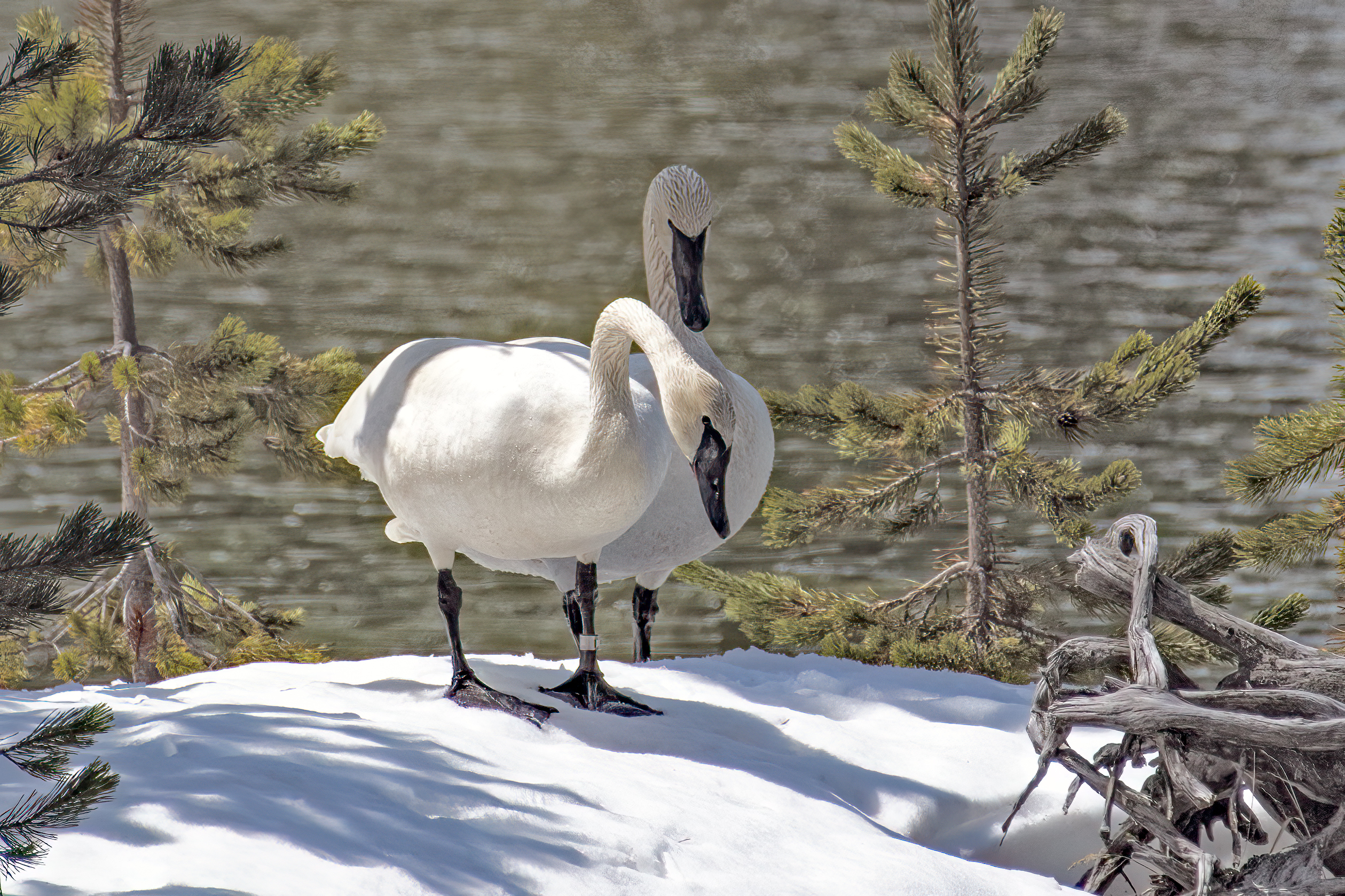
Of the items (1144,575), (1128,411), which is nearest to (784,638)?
(1128,411)

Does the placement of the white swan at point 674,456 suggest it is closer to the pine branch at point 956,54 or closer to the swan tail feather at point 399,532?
the swan tail feather at point 399,532

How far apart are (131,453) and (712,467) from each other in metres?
2.58

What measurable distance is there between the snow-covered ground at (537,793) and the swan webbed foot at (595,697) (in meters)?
0.05

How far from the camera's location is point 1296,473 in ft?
9.40

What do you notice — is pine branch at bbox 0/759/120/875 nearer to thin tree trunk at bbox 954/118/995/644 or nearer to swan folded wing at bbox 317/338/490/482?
swan folded wing at bbox 317/338/490/482

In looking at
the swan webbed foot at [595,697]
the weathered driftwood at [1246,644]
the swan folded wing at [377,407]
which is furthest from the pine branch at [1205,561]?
the swan folded wing at [377,407]

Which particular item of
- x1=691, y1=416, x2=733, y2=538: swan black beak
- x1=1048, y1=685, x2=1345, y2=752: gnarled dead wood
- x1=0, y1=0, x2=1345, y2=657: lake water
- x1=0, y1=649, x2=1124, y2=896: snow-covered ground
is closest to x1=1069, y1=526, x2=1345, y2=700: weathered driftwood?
x1=1048, y1=685, x2=1345, y2=752: gnarled dead wood

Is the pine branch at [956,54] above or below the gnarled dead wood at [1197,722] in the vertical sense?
above

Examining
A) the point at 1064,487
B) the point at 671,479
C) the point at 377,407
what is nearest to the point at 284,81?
the point at 377,407

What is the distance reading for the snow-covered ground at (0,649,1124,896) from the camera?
150 centimetres

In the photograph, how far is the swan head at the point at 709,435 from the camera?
197 cm

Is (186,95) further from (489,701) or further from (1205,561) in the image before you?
(1205,561)

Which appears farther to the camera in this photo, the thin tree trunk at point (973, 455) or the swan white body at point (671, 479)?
the thin tree trunk at point (973, 455)

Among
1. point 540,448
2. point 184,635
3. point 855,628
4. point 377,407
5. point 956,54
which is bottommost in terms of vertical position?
point 855,628
